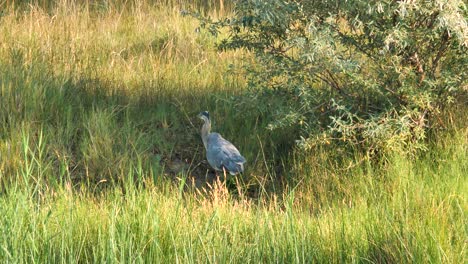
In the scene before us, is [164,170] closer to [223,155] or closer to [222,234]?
[223,155]

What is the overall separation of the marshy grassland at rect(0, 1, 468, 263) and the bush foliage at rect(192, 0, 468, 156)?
24 cm

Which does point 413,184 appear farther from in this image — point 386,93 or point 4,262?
point 4,262

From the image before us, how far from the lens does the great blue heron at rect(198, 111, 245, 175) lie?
6523 mm

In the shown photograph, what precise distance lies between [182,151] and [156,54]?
2.00 m

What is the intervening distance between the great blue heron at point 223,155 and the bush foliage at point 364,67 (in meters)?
0.40

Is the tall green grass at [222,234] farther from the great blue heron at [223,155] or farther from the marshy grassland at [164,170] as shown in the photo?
the great blue heron at [223,155]

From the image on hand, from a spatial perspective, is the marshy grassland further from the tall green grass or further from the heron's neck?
the heron's neck

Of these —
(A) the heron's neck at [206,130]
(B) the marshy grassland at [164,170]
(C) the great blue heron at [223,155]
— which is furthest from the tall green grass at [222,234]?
(A) the heron's neck at [206,130]

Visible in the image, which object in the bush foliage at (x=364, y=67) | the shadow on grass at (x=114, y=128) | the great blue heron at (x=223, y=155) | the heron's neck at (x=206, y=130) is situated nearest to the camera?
the bush foliage at (x=364, y=67)

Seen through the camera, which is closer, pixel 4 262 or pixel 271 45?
pixel 4 262

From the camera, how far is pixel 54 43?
8.84 meters

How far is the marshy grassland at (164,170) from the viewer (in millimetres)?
4262

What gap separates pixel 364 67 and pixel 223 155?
1.32 m

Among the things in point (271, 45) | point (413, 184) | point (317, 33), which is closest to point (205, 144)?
point (271, 45)
